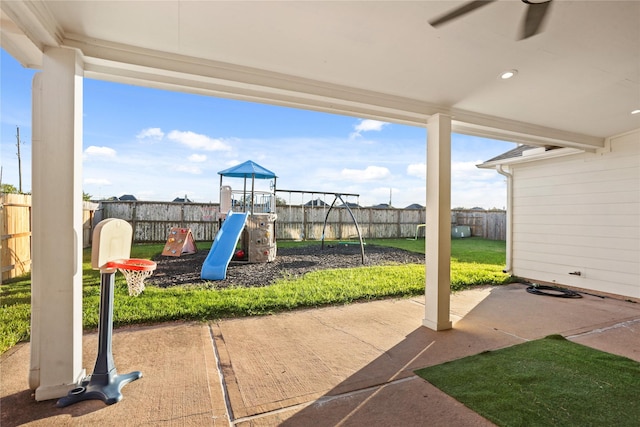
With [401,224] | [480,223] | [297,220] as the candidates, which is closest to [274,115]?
[297,220]

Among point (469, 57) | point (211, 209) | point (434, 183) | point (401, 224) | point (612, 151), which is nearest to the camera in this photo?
point (469, 57)

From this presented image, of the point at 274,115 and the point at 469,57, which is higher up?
the point at 274,115

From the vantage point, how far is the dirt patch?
5.72 meters

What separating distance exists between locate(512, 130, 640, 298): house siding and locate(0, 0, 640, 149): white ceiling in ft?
6.64

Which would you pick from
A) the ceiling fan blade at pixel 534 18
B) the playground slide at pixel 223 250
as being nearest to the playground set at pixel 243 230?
the playground slide at pixel 223 250

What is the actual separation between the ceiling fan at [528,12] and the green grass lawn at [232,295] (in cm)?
349

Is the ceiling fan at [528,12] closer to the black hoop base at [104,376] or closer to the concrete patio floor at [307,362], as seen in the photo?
the concrete patio floor at [307,362]

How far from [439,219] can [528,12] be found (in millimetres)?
2044

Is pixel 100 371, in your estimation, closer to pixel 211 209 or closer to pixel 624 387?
pixel 624 387

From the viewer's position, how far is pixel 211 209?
12.0m

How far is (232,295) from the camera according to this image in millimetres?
4648

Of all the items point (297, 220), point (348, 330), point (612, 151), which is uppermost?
point (612, 151)

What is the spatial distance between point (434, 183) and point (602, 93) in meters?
1.87

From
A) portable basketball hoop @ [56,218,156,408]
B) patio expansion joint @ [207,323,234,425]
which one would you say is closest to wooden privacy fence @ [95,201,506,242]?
patio expansion joint @ [207,323,234,425]
